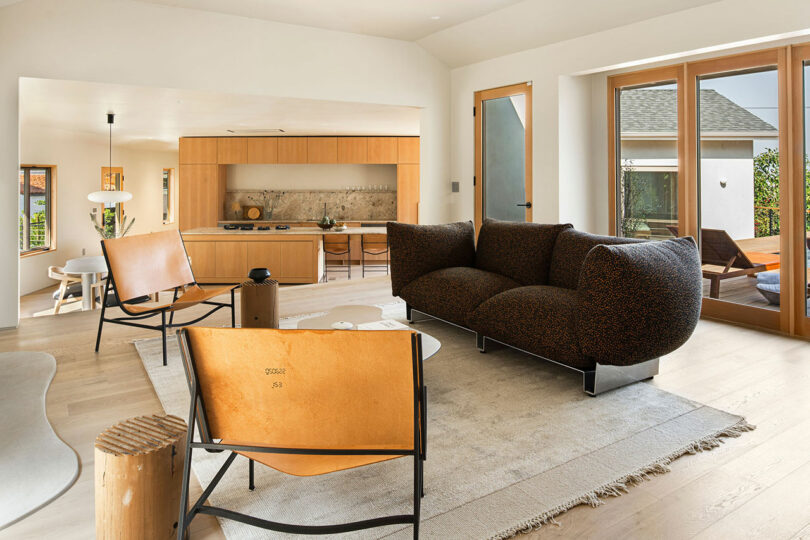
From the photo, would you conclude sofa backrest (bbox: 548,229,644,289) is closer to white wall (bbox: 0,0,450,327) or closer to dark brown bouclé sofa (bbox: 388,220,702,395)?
dark brown bouclé sofa (bbox: 388,220,702,395)

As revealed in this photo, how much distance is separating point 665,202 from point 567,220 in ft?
3.09

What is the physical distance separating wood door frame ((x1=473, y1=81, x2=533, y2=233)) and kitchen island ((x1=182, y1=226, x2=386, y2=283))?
7.88 ft

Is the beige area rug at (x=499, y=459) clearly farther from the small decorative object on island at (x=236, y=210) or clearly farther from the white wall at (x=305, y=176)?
the white wall at (x=305, y=176)

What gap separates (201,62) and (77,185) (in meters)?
7.20

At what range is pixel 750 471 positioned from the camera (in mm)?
2199

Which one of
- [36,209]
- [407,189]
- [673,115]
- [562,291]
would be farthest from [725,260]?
[36,209]

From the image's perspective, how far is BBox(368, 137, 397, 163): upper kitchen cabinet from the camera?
10781 millimetres

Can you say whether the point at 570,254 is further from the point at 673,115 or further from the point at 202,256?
the point at 202,256

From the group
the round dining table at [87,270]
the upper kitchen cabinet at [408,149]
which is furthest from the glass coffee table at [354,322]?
the upper kitchen cabinet at [408,149]

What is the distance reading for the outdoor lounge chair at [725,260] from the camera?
4.52 meters

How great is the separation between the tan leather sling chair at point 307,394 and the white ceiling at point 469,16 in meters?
4.44

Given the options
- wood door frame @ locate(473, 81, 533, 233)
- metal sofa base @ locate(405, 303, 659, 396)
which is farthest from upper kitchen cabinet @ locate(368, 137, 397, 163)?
metal sofa base @ locate(405, 303, 659, 396)

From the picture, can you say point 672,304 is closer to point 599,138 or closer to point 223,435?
Answer: point 223,435

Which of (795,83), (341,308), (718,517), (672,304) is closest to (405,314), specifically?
(341,308)
